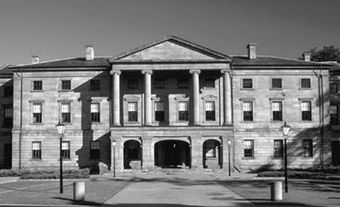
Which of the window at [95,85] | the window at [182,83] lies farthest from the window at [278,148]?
the window at [95,85]

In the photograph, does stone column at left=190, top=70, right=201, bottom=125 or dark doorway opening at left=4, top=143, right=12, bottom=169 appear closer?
stone column at left=190, top=70, right=201, bottom=125

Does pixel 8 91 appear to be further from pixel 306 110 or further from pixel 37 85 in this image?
pixel 306 110

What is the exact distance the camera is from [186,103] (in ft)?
190

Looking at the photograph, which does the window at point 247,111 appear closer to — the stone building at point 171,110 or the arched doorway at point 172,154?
the stone building at point 171,110

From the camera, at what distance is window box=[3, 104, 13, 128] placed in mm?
62125

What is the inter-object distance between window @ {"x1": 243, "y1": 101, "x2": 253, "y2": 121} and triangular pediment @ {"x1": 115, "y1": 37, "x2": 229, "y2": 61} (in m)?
7.55

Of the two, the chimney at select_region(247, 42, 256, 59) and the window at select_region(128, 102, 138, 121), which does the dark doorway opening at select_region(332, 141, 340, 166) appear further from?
the window at select_region(128, 102, 138, 121)

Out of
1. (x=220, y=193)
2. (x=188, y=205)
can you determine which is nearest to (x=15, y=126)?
(x=220, y=193)

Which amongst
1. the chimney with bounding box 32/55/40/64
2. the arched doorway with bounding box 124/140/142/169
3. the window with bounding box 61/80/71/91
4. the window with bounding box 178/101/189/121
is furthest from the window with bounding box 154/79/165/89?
the chimney with bounding box 32/55/40/64

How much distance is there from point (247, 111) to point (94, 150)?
63.2 feet

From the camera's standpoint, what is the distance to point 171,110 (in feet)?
190

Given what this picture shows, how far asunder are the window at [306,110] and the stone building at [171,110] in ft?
0.40

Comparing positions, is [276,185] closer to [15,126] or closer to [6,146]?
[15,126]

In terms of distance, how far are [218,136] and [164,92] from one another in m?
9.10
